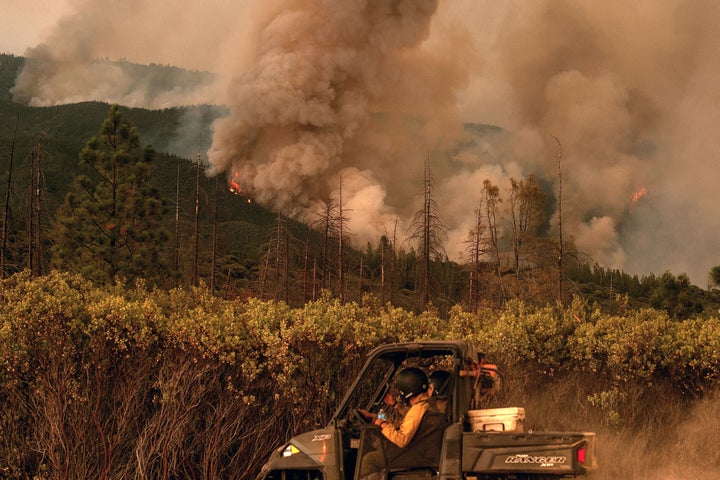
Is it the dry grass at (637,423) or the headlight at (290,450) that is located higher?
the headlight at (290,450)

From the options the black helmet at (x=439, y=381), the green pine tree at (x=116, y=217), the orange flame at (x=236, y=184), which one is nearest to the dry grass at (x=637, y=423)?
the black helmet at (x=439, y=381)

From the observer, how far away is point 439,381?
7379 millimetres

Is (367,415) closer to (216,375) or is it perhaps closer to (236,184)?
(216,375)

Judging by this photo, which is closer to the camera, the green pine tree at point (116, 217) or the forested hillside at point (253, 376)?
the forested hillside at point (253, 376)

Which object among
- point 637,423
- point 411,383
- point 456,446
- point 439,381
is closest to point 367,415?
point 411,383

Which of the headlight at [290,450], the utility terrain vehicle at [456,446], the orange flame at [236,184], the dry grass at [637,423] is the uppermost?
the orange flame at [236,184]

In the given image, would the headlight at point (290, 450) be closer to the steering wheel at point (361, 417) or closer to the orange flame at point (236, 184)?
the steering wheel at point (361, 417)

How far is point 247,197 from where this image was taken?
15725 cm

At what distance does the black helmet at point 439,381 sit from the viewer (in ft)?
24.0

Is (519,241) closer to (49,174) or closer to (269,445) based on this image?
(269,445)

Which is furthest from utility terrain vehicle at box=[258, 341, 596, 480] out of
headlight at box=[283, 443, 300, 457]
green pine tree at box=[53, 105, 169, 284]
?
green pine tree at box=[53, 105, 169, 284]

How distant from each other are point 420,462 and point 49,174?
145 metres

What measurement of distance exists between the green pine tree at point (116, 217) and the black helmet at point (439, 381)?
37.6m

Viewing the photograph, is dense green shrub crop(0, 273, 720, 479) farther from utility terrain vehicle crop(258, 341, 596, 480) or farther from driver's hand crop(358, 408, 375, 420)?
driver's hand crop(358, 408, 375, 420)
